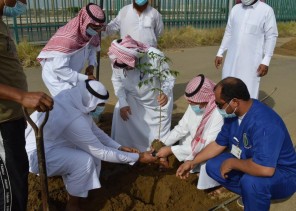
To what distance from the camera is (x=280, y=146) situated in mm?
2621

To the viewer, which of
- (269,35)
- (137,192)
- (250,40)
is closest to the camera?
(137,192)

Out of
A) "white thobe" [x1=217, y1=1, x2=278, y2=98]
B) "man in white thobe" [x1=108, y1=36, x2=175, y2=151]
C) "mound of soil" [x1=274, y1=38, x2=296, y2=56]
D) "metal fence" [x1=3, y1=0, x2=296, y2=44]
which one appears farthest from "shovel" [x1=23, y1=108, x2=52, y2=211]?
"mound of soil" [x1=274, y1=38, x2=296, y2=56]

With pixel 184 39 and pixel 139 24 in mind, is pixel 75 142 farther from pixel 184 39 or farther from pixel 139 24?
pixel 184 39

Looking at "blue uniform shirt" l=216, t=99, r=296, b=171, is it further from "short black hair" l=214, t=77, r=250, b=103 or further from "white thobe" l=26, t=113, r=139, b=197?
"white thobe" l=26, t=113, r=139, b=197

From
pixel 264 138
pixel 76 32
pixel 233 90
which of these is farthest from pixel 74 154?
pixel 76 32

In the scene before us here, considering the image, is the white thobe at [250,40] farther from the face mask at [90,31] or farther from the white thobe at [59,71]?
the white thobe at [59,71]

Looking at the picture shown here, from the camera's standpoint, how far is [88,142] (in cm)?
299

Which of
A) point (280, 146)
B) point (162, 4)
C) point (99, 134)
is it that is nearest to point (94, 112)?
point (99, 134)

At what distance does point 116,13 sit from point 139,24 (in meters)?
7.13

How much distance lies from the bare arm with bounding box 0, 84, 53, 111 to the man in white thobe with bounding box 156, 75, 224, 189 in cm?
165

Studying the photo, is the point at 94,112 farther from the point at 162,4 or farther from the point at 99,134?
the point at 162,4

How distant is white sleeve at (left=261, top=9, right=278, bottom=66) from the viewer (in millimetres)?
4582

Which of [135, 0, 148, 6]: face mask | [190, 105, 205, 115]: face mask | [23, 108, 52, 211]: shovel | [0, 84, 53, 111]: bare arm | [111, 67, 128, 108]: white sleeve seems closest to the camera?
[0, 84, 53, 111]: bare arm

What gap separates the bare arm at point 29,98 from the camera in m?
2.04
